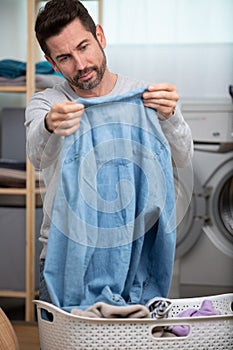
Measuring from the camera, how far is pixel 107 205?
1038 mm

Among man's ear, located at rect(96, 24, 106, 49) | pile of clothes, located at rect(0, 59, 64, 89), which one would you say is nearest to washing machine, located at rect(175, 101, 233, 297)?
pile of clothes, located at rect(0, 59, 64, 89)

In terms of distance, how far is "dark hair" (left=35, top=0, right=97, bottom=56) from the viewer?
1.12 meters

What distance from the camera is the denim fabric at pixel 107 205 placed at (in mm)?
1026

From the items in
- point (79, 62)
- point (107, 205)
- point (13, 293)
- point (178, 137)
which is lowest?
point (13, 293)

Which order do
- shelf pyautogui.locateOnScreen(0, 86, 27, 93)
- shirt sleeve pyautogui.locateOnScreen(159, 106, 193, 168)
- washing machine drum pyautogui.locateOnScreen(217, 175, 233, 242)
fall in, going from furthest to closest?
washing machine drum pyautogui.locateOnScreen(217, 175, 233, 242)
shelf pyautogui.locateOnScreen(0, 86, 27, 93)
shirt sleeve pyautogui.locateOnScreen(159, 106, 193, 168)

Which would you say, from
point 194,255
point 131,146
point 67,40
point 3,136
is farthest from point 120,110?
point 194,255

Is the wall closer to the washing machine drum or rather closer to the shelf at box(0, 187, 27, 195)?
the washing machine drum

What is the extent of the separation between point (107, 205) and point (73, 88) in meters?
0.29

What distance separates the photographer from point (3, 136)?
256 centimetres

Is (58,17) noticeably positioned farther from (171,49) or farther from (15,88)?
(171,49)

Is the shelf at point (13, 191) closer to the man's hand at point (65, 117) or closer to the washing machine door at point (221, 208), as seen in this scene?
the washing machine door at point (221, 208)

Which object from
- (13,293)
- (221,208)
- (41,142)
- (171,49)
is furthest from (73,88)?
(171,49)

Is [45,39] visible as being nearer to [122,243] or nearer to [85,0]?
[122,243]

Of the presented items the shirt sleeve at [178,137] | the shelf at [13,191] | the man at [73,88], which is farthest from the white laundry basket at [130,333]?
the shelf at [13,191]
